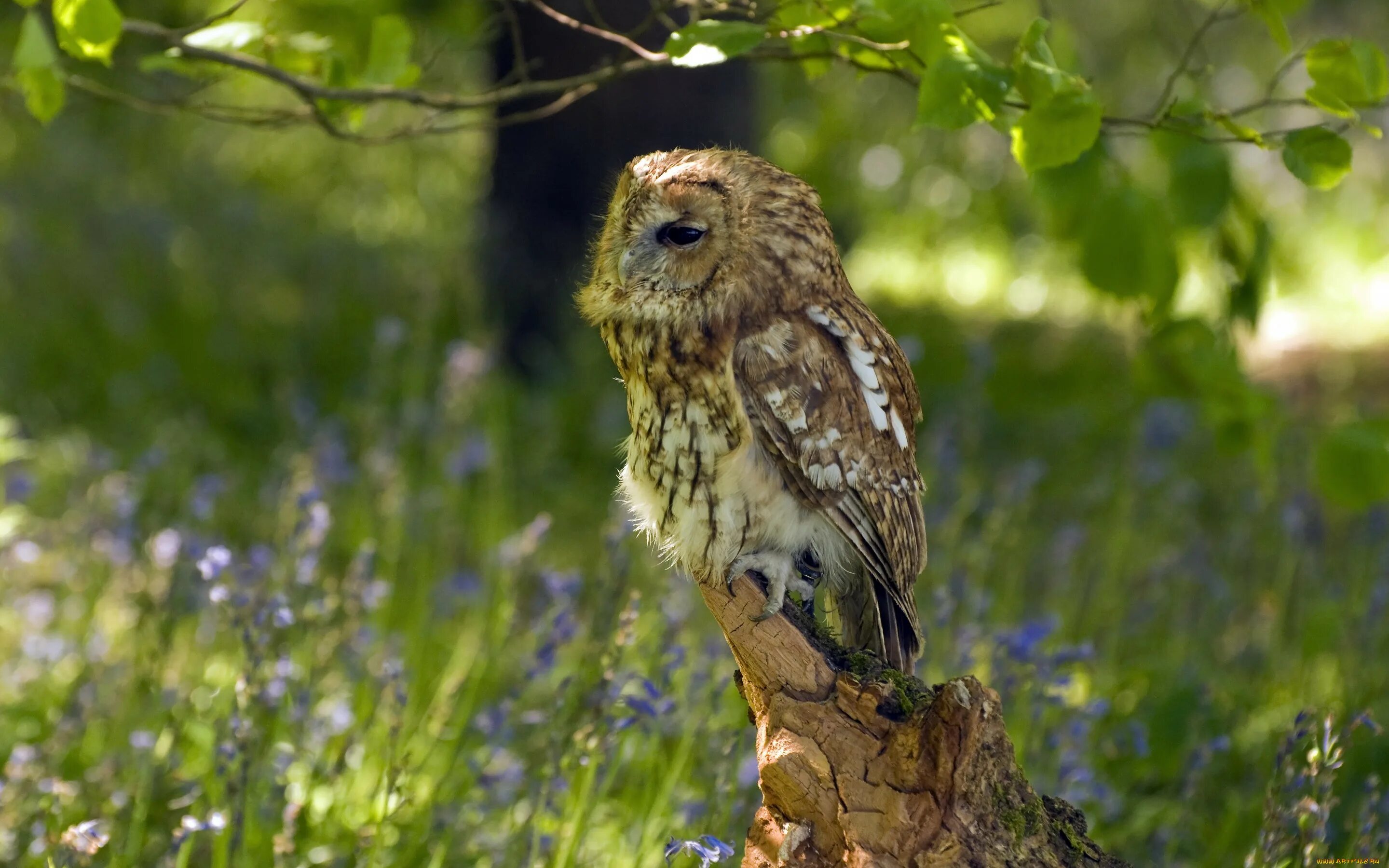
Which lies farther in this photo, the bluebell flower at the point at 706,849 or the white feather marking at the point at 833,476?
the white feather marking at the point at 833,476

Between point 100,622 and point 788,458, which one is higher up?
point 788,458

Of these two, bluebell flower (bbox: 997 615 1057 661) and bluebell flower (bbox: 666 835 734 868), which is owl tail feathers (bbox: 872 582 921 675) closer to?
bluebell flower (bbox: 997 615 1057 661)

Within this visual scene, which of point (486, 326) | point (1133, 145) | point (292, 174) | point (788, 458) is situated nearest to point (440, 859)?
point (788, 458)

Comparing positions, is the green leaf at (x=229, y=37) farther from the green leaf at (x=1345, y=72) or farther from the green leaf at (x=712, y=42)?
the green leaf at (x=1345, y=72)

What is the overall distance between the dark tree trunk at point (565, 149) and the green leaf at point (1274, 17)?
322 centimetres

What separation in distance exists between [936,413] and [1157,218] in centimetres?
309

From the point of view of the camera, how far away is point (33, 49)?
5.72ft

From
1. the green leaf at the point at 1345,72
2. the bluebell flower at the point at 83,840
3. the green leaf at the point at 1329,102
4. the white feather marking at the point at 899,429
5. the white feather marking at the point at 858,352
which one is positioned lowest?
the bluebell flower at the point at 83,840

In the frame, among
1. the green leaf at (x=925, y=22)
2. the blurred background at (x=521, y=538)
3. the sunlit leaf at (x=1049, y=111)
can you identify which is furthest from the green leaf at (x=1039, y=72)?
the blurred background at (x=521, y=538)

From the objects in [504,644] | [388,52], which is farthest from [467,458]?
[388,52]

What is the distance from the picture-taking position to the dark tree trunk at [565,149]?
5.28 metres

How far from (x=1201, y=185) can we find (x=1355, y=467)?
638mm

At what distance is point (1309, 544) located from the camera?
405 cm

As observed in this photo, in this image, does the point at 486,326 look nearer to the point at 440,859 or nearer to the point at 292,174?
the point at 440,859
